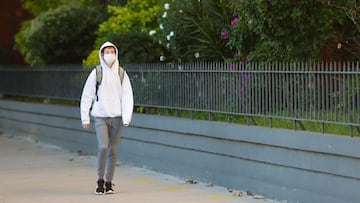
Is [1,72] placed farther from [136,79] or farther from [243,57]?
[243,57]

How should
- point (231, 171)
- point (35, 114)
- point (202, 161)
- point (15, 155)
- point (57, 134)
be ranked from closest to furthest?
1. point (231, 171)
2. point (202, 161)
3. point (15, 155)
4. point (57, 134)
5. point (35, 114)

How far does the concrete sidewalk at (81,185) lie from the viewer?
10570mm

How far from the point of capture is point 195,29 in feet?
49.4

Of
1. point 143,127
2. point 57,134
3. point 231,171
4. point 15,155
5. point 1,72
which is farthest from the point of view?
point 1,72

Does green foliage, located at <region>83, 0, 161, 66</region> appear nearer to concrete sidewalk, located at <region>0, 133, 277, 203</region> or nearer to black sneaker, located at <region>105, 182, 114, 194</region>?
concrete sidewalk, located at <region>0, 133, 277, 203</region>

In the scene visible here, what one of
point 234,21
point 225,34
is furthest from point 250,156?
point 225,34

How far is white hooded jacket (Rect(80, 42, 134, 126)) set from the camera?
418 inches

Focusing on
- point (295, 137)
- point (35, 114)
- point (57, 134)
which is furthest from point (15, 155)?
point (295, 137)

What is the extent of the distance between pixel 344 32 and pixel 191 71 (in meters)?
2.40

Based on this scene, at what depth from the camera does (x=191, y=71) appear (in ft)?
41.2

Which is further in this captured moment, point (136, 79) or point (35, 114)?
point (35, 114)

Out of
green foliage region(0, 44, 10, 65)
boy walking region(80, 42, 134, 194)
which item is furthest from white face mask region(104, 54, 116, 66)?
green foliage region(0, 44, 10, 65)

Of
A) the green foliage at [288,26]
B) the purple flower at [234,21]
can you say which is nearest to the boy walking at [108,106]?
the green foliage at [288,26]

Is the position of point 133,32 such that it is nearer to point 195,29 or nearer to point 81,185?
point 195,29
